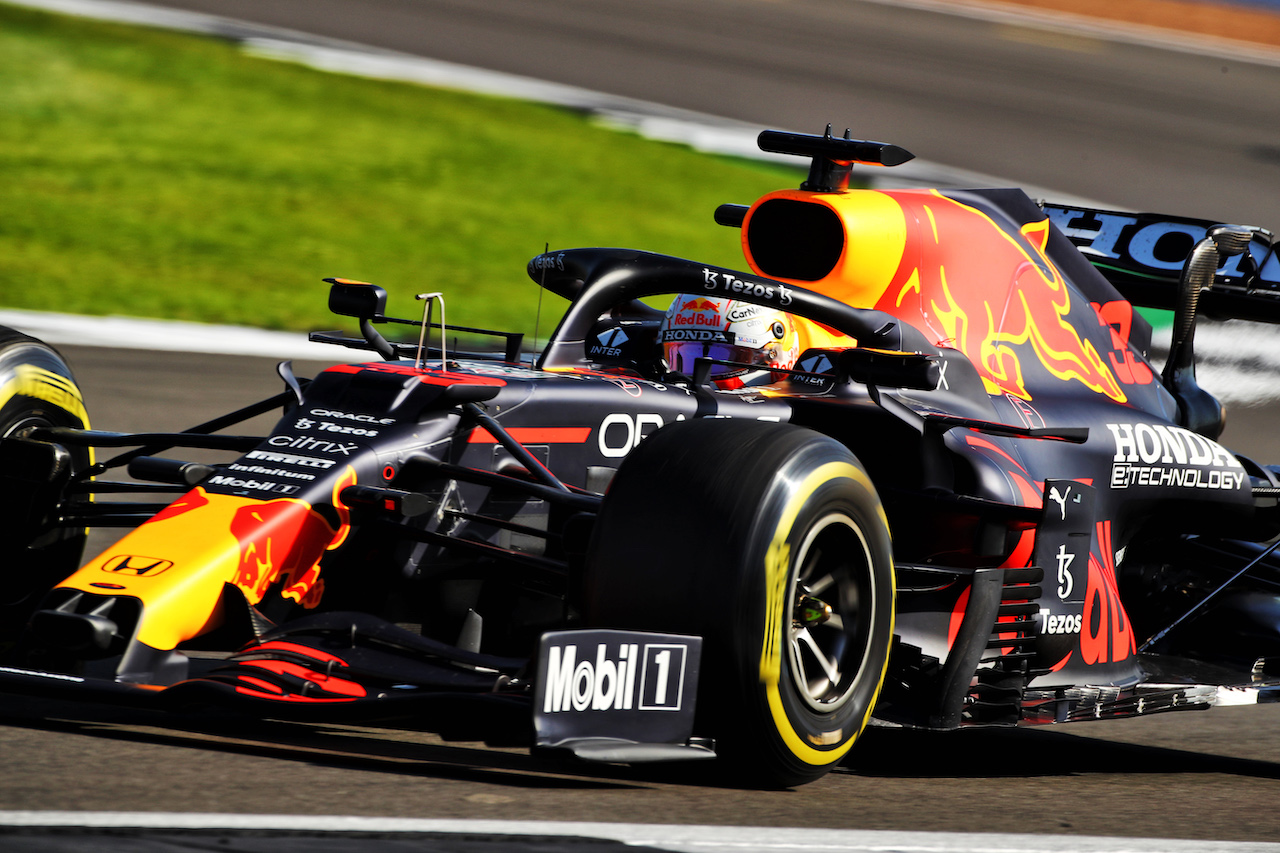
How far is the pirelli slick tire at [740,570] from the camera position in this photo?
401 cm

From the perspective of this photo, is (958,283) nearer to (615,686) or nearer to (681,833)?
(615,686)

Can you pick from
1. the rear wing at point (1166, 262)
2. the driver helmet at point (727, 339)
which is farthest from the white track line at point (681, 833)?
the rear wing at point (1166, 262)

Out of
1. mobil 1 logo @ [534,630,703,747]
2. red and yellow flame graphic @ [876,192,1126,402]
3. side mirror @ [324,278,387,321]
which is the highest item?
red and yellow flame graphic @ [876,192,1126,402]

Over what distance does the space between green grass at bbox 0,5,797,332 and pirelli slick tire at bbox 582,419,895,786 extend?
9082mm

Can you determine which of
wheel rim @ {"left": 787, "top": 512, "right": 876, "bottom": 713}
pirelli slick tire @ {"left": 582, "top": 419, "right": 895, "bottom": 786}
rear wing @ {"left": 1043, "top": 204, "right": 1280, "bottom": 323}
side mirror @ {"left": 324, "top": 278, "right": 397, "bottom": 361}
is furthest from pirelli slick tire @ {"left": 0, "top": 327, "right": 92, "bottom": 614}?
rear wing @ {"left": 1043, "top": 204, "right": 1280, "bottom": 323}

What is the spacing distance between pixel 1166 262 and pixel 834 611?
3.77 m

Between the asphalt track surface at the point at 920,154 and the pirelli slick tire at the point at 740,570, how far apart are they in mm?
189

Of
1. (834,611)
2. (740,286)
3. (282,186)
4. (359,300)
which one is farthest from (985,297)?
(282,186)

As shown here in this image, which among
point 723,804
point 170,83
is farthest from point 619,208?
point 723,804

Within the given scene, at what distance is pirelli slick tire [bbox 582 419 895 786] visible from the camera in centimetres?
401

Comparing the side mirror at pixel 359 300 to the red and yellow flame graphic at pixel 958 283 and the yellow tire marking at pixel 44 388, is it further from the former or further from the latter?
the red and yellow flame graphic at pixel 958 283

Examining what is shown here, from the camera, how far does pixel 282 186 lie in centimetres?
1678

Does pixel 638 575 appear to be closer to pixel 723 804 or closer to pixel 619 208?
pixel 723 804

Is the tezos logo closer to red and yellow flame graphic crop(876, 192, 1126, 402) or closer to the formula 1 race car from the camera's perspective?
the formula 1 race car
